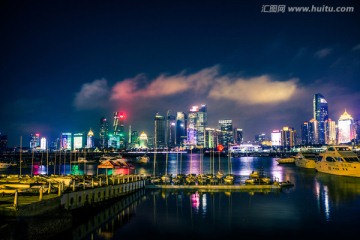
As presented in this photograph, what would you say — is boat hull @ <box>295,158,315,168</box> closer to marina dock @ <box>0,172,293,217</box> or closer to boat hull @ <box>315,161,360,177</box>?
boat hull @ <box>315,161,360,177</box>

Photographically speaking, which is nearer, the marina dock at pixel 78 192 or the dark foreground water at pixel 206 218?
the marina dock at pixel 78 192

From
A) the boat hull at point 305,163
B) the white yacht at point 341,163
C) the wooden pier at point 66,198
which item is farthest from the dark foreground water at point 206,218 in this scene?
the boat hull at point 305,163

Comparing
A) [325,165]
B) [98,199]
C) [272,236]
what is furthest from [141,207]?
[325,165]

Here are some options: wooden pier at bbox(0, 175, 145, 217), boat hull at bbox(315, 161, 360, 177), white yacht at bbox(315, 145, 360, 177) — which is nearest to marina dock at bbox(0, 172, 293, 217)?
wooden pier at bbox(0, 175, 145, 217)

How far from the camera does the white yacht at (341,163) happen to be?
7212cm

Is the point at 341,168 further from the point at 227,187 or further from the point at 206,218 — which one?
the point at 206,218

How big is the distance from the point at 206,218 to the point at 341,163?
180 feet

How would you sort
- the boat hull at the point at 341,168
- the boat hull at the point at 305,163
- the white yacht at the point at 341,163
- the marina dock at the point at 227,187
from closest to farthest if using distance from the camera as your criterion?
1. the marina dock at the point at 227,187
2. the boat hull at the point at 341,168
3. the white yacht at the point at 341,163
4. the boat hull at the point at 305,163

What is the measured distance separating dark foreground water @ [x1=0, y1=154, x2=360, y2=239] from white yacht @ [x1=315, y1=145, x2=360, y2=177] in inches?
1070

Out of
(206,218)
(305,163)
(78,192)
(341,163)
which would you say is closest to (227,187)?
(206,218)

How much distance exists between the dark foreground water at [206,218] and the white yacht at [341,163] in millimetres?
27178

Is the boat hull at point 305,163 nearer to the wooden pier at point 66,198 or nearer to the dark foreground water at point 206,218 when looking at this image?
the dark foreground water at point 206,218

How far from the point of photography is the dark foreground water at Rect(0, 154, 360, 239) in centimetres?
2438

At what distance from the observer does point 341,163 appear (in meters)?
76.1
